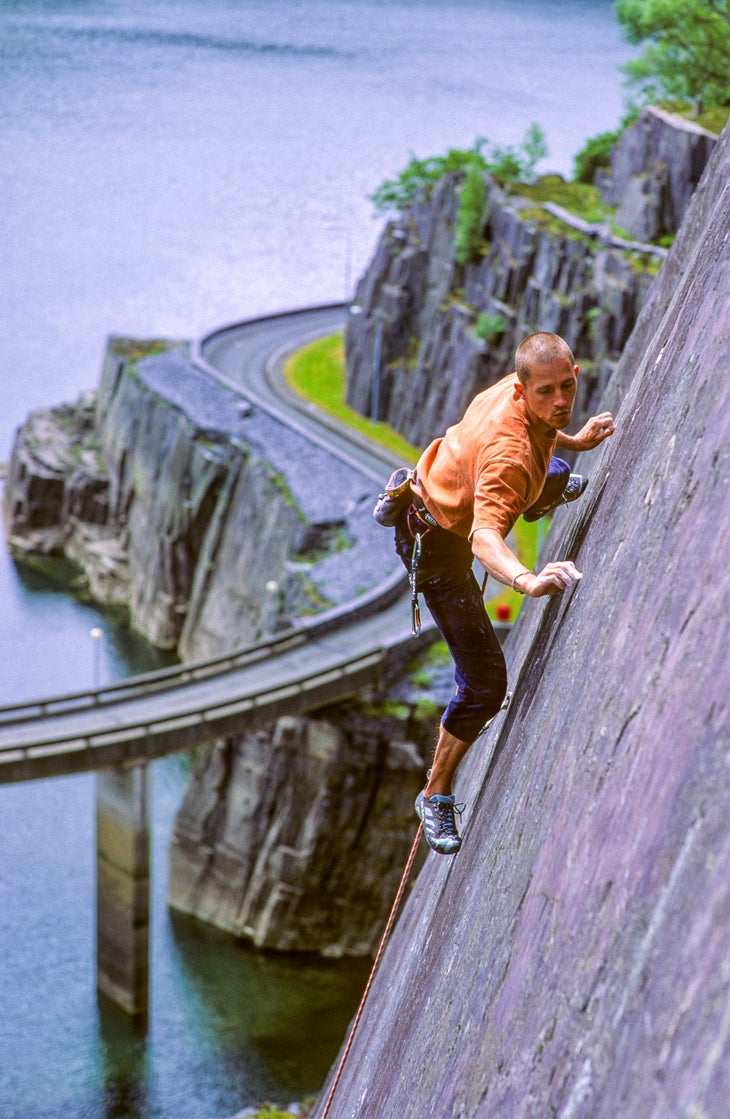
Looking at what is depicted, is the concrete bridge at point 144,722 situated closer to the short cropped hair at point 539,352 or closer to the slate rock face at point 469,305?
the slate rock face at point 469,305

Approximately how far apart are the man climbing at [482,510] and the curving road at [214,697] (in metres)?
33.8

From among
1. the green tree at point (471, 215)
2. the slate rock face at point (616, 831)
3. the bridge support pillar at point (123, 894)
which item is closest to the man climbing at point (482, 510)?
the slate rock face at point (616, 831)

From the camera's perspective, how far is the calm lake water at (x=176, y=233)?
45219 millimetres

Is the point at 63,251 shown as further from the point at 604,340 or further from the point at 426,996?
the point at 426,996

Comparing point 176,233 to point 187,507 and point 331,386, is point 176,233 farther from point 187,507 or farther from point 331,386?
point 187,507

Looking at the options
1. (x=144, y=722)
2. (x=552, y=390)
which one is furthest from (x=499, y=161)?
(x=552, y=390)

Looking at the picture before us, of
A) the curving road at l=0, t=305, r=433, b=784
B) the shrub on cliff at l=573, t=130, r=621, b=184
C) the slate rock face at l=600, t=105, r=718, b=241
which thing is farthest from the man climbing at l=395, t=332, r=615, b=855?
the shrub on cliff at l=573, t=130, r=621, b=184

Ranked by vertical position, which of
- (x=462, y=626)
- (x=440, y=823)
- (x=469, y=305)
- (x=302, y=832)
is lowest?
(x=302, y=832)

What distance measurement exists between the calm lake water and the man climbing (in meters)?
35.7

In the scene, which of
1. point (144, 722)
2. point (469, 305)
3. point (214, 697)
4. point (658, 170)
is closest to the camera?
point (144, 722)

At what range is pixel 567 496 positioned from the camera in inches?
419

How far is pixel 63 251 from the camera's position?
399ft

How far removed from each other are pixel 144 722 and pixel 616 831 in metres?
39.5

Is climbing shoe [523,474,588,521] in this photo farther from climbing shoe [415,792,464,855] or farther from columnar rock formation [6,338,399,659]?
columnar rock formation [6,338,399,659]
